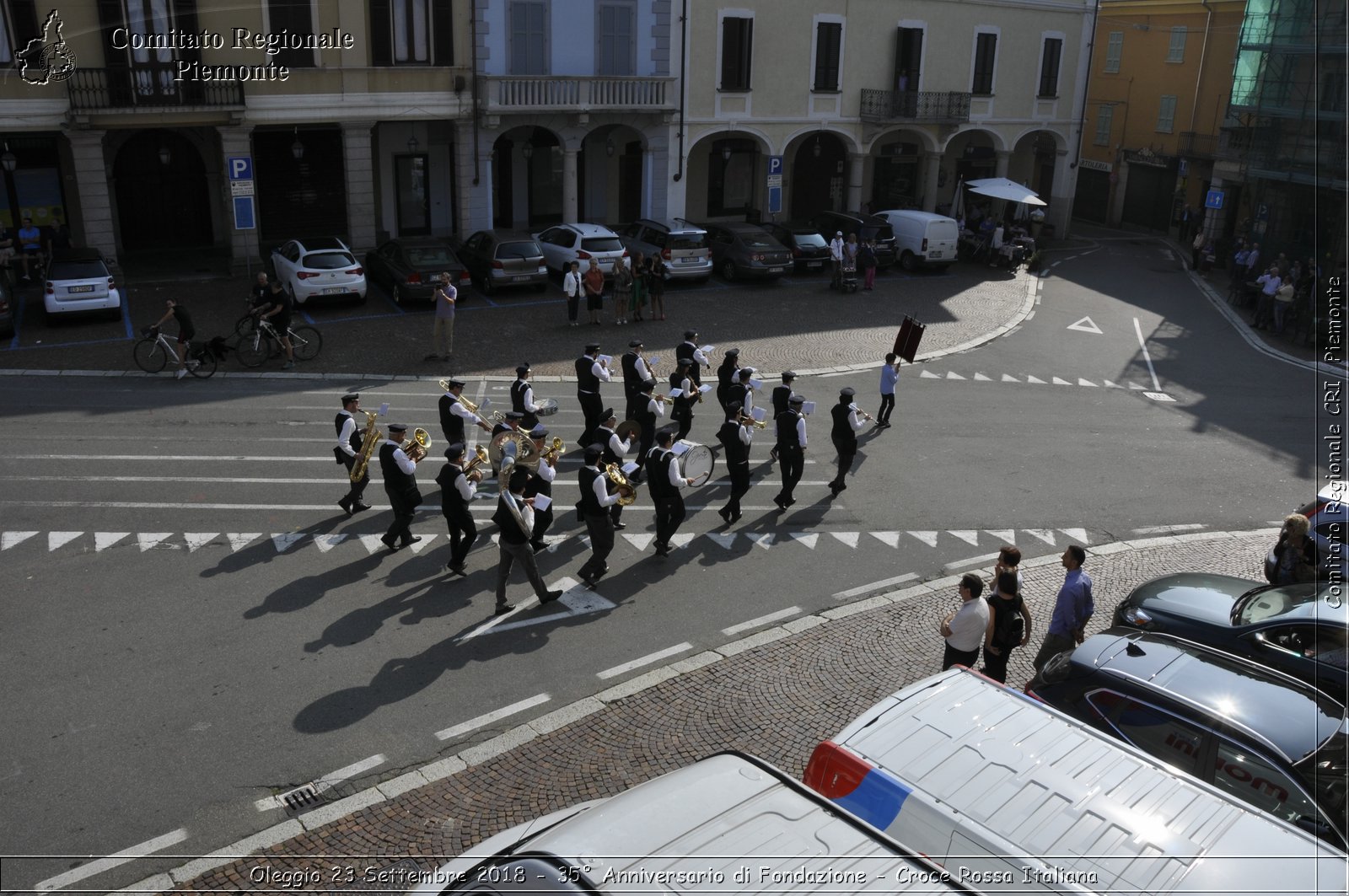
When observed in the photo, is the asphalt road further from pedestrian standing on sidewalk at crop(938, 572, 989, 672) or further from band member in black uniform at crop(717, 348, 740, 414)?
pedestrian standing on sidewalk at crop(938, 572, 989, 672)

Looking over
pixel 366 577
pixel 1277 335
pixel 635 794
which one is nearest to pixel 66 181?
pixel 366 577

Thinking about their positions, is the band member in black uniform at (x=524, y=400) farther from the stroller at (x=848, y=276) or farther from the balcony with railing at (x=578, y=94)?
the balcony with railing at (x=578, y=94)

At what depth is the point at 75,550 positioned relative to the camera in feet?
43.1

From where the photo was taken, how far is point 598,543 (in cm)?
→ 1256

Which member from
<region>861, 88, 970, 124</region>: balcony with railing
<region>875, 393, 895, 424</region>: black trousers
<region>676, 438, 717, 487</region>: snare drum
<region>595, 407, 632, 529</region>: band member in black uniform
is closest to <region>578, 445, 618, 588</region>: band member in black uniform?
<region>595, 407, 632, 529</region>: band member in black uniform

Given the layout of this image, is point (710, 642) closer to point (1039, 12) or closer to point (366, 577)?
point (366, 577)

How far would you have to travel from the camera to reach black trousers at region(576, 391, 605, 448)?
17.0 meters

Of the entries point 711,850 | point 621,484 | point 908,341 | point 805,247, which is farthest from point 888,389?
point 711,850

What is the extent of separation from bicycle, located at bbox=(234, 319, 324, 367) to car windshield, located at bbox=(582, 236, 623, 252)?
8107 mm

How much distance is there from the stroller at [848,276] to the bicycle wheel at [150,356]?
16895 millimetres

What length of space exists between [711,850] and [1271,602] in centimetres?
816

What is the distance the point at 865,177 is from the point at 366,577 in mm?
32936

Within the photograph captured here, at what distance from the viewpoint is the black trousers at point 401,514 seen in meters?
13.3

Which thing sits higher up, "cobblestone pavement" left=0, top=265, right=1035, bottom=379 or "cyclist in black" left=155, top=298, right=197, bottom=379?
"cyclist in black" left=155, top=298, right=197, bottom=379
